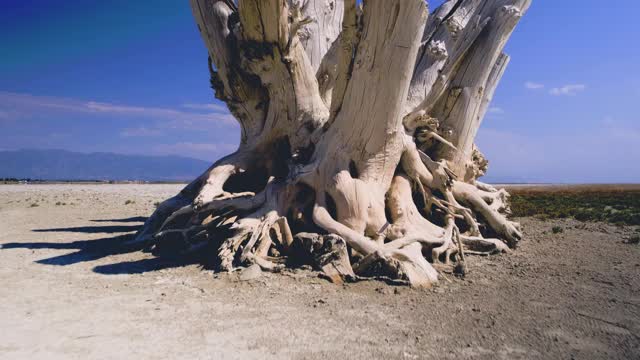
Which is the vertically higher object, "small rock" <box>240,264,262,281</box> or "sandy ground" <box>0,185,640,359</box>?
"small rock" <box>240,264,262,281</box>

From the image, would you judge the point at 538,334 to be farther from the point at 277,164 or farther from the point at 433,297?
the point at 277,164

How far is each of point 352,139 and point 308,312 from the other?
9.82 feet

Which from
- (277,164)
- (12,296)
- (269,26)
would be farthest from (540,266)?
(12,296)

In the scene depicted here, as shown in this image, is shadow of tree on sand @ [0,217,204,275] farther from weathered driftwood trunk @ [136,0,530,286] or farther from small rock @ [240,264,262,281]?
small rock @ [240,264,262,281]

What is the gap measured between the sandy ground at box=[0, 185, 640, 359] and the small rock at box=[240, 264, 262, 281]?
12 centimetres

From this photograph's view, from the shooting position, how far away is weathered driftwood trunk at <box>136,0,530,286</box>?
5.44 metres

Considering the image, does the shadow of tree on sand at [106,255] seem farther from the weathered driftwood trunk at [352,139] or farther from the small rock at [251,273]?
the small rock at [251,273]

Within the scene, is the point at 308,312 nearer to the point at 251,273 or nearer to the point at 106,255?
the point at 251,273

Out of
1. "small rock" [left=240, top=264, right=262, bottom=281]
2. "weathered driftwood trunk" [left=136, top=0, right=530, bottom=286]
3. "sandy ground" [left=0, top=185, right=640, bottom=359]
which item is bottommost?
"sandy ground" [left=0, top=185, right=640, bottom=359]

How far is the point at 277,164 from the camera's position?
822 cm

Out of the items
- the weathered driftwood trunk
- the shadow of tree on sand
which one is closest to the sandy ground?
the shadow of tree on sand

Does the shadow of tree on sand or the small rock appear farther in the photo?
the shadow of tree on sand

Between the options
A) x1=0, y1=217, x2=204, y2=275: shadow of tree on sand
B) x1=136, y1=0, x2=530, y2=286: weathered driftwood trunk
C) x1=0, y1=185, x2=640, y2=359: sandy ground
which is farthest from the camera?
x1=0, y1=217, x2=204, y2=275: shadow of tree on sand

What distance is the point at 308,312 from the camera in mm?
3924
